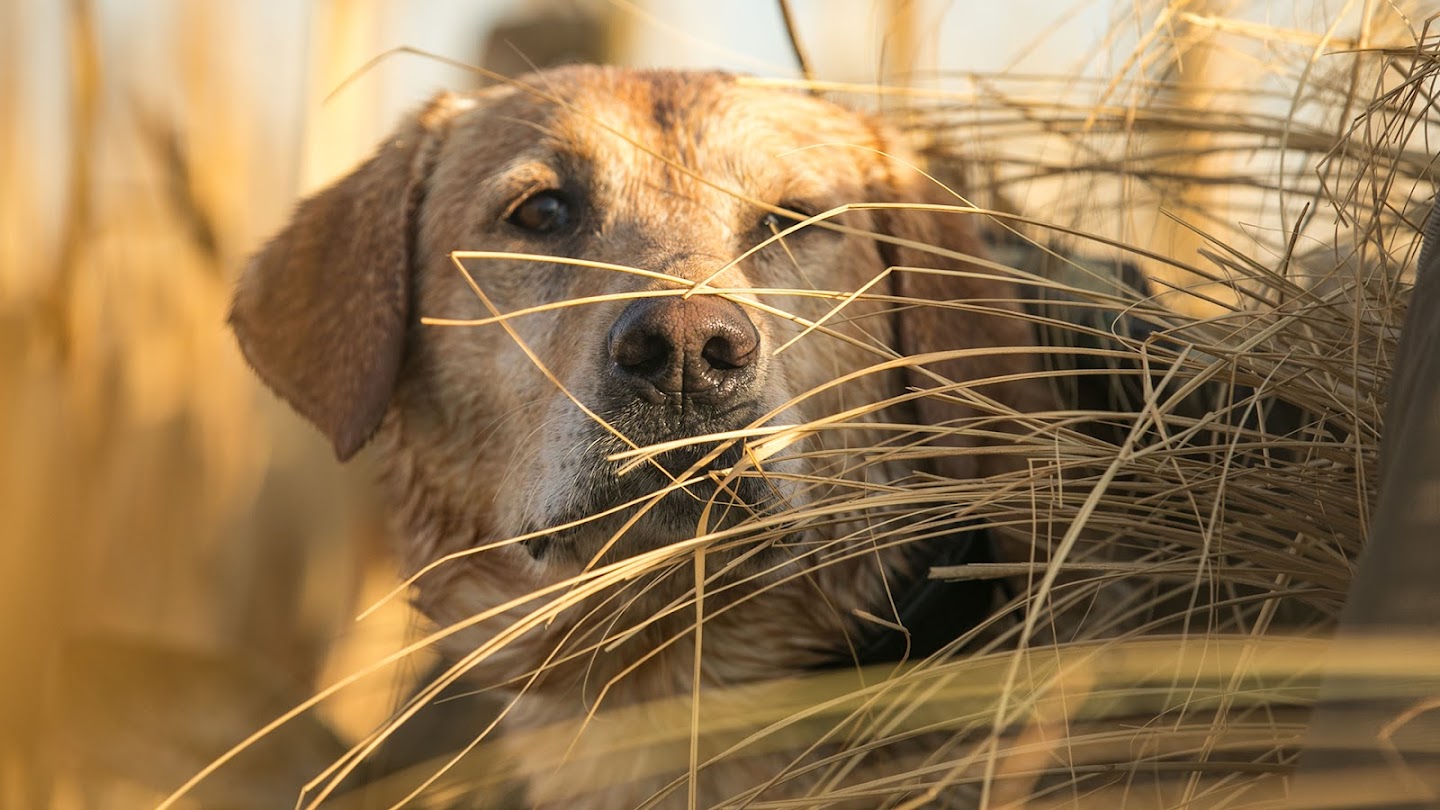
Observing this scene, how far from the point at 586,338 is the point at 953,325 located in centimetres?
83

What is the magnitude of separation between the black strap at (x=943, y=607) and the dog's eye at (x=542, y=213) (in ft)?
3.57

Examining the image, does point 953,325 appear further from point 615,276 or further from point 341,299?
point 341,299

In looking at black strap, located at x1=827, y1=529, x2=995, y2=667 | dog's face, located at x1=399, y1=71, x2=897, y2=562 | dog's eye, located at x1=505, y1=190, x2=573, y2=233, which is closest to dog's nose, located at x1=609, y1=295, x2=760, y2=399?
dog's face, located at x1=399, y1=71, x2=897, y2=562

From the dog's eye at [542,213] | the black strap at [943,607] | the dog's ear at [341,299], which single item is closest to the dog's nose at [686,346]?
the black strap at [943,607]

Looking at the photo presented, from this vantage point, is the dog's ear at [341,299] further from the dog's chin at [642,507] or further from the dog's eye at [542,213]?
the dog's chin at [642,507]

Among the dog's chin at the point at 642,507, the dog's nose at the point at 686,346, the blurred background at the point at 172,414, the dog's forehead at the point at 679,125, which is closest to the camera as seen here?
the dog's nose at the point at 686,346

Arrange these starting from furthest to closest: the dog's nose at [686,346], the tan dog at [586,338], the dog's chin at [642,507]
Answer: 1. the tan dog at [586,338]
2. the dog's chin at [642,507]
3. the dog's nose at [686,346]

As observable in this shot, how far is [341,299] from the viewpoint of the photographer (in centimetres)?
256

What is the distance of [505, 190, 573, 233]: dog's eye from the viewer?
8.20 feet

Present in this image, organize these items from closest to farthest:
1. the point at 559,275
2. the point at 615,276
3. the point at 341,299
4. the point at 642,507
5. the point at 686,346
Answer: the point at 686,346 → the point at 642,507 → the point at 615,276 → the point at 559,275 → the point at 341,299

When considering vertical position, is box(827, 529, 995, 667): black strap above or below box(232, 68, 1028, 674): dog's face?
below

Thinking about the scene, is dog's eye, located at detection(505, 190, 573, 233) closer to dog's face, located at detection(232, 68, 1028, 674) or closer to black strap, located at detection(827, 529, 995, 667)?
dog's face, located at detection(232, 68, 1028, 674)

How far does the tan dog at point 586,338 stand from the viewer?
87.2 inches

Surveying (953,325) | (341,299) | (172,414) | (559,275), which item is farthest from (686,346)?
(172,414)
